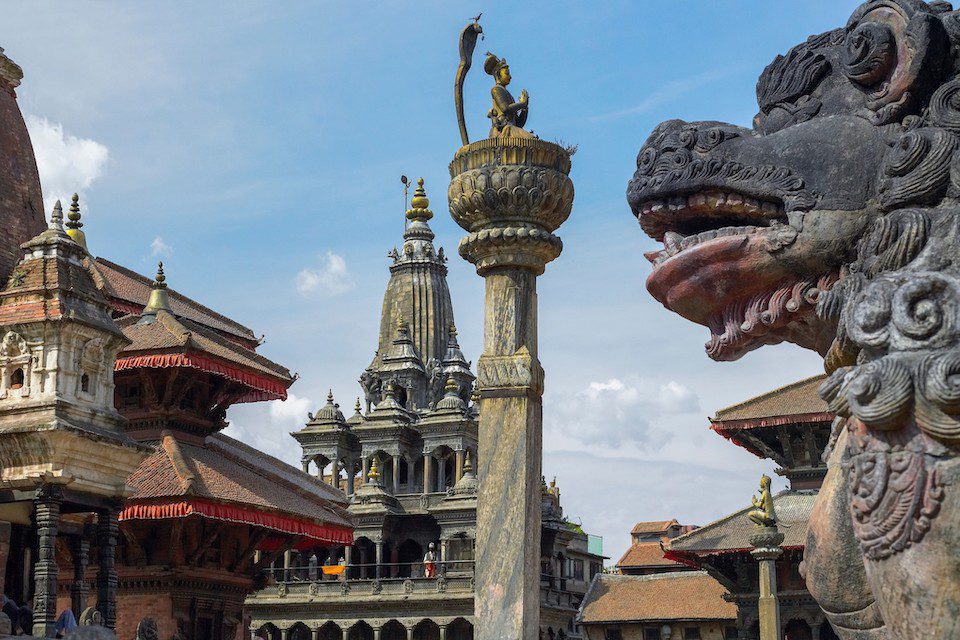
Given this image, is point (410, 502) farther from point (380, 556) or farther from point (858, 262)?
point (858, 262)

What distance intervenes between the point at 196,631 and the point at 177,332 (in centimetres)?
559

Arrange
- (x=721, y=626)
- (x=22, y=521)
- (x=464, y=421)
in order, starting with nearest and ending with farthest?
1. (x=22, y=521)
2. (x=721, y=626)
3. (x=464, y=421)

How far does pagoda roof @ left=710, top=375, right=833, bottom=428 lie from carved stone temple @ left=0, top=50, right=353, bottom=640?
9820mm

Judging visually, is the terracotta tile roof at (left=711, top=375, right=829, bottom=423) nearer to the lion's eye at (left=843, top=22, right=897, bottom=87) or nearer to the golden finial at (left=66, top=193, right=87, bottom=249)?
the golden finial at (left=66, top=193, right=87, bottom=249)

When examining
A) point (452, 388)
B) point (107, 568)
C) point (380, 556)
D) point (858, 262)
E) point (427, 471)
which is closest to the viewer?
point (858, 262)

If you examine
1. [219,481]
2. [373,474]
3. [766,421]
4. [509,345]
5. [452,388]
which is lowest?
[219,481]

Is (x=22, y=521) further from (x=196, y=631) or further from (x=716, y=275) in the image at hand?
(x=716, y=275)

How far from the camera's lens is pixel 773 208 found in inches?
115

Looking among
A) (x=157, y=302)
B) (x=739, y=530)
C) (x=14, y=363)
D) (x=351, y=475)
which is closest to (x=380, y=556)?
(x=351, y=475)

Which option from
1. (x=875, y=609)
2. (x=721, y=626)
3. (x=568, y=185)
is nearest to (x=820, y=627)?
(x=721, y=626)

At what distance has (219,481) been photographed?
2156 centimetres

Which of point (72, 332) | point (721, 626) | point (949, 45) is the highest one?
point (72, 332)

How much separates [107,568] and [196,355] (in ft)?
19.3

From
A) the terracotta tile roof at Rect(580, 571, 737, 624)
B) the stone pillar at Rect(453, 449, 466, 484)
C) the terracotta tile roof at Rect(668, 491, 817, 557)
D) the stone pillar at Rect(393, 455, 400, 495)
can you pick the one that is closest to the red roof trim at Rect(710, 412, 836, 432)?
the terracotta tile roof at Rect(668, 491, 817, 557)
